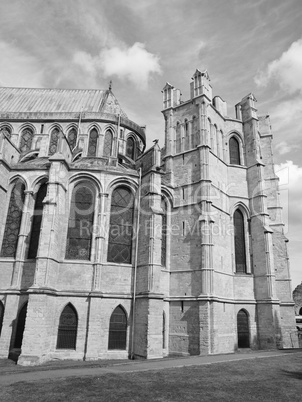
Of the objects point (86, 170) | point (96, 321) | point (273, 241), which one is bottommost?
point (96, 321)

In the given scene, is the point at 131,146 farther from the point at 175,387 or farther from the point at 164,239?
the point at 175,387

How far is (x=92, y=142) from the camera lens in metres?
25.3

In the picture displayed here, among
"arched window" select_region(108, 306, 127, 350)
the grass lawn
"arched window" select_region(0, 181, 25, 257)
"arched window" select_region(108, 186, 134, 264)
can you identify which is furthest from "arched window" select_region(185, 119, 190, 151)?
the grass lawn

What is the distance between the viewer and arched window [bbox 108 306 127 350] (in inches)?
643

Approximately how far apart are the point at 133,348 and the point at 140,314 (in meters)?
1.71

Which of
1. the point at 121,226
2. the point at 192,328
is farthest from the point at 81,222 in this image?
the point at 192,328

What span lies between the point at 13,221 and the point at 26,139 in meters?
9.84

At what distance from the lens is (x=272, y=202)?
23.9 m

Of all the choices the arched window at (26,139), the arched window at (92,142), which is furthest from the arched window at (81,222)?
the arched window at (26,139)

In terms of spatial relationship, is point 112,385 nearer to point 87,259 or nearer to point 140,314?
point 140,314

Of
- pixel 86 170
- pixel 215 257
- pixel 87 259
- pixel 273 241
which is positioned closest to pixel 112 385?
pixel 87 259

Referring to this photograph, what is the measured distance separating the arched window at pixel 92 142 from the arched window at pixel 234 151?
34.3ft

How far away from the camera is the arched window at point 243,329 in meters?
19.3

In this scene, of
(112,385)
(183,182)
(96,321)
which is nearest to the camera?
(112,385)
